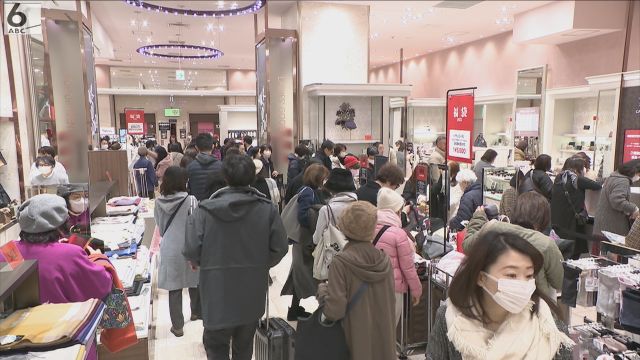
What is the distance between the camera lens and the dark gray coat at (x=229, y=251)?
2803 millimetres

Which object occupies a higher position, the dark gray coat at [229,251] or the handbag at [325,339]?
the dark gray coat at [229,251]

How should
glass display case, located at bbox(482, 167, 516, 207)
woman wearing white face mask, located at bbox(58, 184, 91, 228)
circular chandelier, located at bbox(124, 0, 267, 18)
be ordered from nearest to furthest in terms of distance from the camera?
woman wearing white face mask, located at bbox(58, 184, 91, 228) < glass display case, located at bbox(482, 167, 516, 207) < circular chandelier, located at bbox(124, 0, 267, 18)

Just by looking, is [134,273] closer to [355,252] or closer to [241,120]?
[355,252]

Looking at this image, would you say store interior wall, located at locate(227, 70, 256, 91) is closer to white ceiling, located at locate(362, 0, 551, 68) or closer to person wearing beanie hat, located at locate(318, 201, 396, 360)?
white ceiling, located at locate(362, 0, 551, 68)

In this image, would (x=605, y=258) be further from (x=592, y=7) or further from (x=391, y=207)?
(x=592, y=7)

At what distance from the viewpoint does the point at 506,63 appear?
13516 millimetres

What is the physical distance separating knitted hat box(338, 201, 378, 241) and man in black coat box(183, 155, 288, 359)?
55 centimetres

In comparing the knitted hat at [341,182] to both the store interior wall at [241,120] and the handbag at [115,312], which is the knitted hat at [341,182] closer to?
the handbag at [115,312]

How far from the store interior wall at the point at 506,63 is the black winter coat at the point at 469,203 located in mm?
7292

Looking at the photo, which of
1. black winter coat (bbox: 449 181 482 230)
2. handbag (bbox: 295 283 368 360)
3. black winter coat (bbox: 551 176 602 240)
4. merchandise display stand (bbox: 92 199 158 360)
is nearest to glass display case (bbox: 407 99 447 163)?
black winter coat (bbox: 551 176 602 240)

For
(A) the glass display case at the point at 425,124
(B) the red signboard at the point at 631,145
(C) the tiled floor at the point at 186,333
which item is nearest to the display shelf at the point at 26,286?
(C) the tiled floor at the point at 186,333

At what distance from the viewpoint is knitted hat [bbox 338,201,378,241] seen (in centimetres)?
254

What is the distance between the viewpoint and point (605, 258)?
2945 mm

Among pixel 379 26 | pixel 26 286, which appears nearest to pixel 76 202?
pixel 26 286
